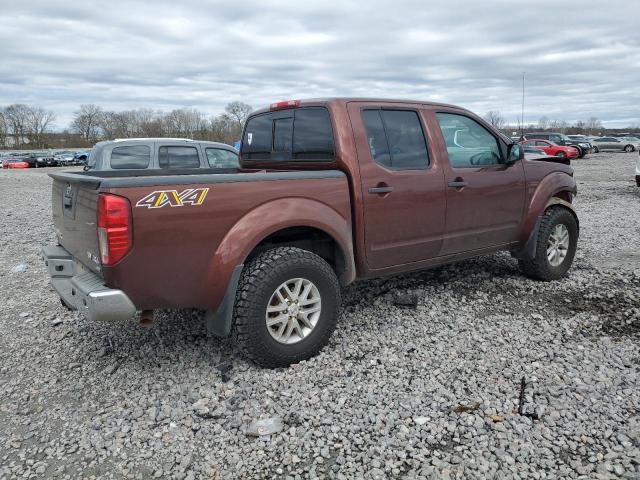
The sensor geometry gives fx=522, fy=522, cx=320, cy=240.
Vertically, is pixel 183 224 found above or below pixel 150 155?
below

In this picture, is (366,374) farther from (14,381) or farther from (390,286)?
(14,381)

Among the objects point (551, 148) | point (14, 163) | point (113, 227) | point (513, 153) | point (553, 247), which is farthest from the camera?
point (14, 163)

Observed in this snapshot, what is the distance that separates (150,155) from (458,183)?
5859mm

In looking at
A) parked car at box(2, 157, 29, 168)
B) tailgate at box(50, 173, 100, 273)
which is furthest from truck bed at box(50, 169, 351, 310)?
parked car at box(2, 157, 29, 168)

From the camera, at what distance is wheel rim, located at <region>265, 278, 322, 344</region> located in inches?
144

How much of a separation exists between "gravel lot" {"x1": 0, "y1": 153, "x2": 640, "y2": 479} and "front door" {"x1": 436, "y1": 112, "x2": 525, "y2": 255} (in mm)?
643

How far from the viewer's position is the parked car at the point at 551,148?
32781 mm

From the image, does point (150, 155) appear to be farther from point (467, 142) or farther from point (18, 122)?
point (18, 122)

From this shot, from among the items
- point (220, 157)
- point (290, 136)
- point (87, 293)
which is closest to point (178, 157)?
point (220, 157)

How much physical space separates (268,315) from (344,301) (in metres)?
1.56

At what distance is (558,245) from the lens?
224 inches

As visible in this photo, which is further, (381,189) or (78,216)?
(381,189)

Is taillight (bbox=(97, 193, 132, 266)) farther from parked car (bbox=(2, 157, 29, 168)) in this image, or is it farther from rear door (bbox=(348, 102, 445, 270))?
parked car (bbox=(2, 157, 29, 168))

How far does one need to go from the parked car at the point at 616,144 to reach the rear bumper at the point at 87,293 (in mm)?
47647
